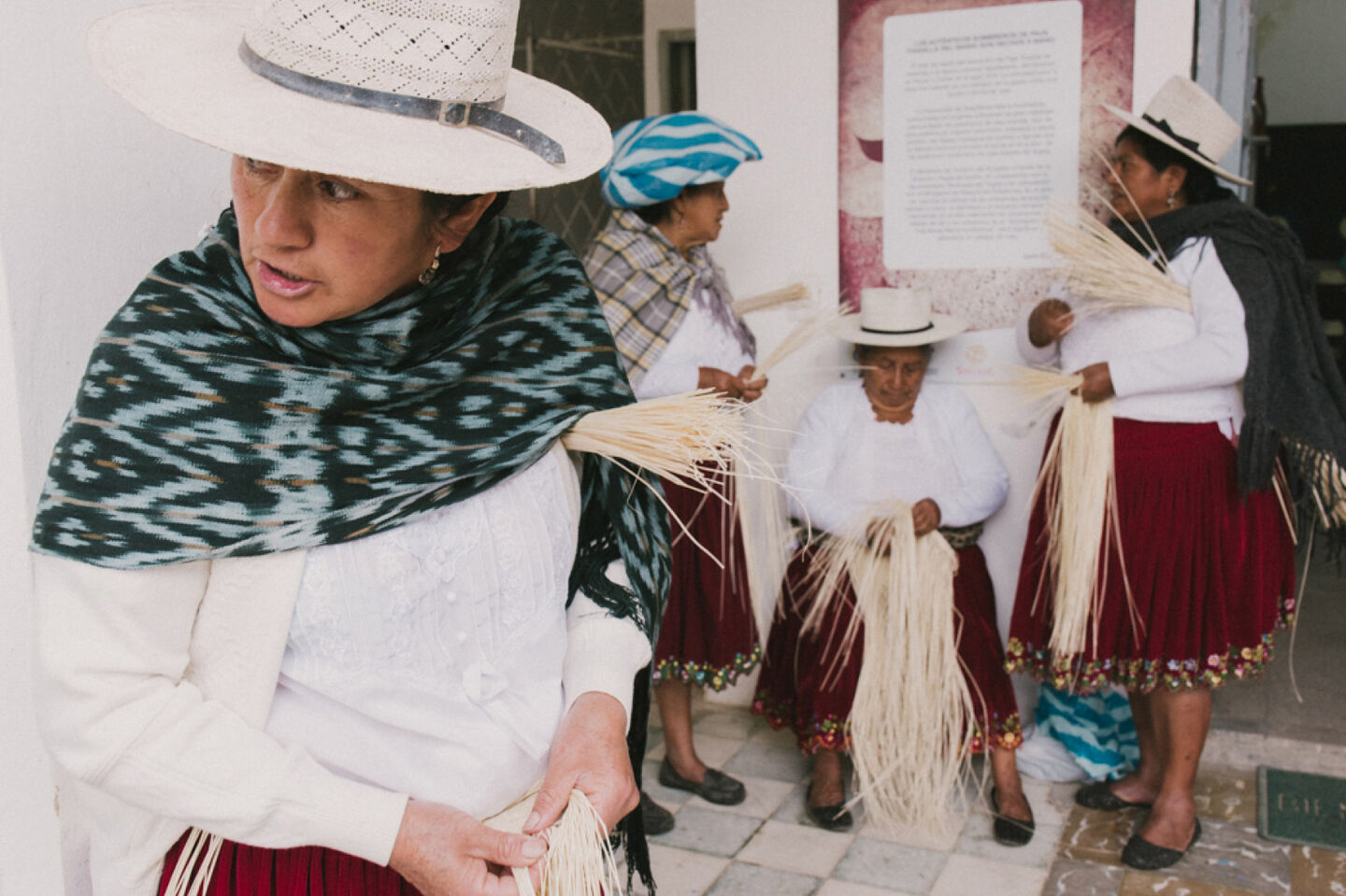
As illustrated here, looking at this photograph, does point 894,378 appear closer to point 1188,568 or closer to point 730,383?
point 730,383

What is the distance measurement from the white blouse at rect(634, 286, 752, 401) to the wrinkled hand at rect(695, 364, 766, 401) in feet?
0.09

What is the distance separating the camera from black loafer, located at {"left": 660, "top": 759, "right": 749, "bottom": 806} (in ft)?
11.8

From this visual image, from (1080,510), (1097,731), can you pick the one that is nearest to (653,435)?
(1080,510)

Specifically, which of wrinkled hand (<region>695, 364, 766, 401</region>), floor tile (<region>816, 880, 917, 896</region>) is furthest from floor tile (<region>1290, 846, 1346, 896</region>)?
wrinkled hand (<region>695, 364, 766, 401</region>)

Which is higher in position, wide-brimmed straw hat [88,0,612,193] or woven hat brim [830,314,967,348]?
wide-brimmed straw hat [88,0,612,193]

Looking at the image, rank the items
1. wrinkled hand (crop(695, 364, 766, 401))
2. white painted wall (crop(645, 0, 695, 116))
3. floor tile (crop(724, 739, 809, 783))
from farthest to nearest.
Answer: white painted wall (crop(645, 0, 695, 116)) → floor tile (crop(724, 739, 809, 783)) → wrinkled hand (crop(695, 364, 766, 401))

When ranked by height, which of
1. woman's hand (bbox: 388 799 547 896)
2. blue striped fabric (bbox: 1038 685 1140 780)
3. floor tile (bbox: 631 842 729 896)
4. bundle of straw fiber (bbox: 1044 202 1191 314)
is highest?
bundle of straw fiber (bbox: 1044 202 1191 314)

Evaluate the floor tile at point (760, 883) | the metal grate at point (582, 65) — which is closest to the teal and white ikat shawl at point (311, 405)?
the floor tile at point (760, 883)

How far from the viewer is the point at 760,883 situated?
313 cm

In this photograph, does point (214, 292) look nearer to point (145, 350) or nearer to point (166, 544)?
point (145, 350)

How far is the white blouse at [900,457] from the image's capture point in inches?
139

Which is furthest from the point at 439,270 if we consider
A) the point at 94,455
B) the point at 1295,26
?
the point at 1295,26

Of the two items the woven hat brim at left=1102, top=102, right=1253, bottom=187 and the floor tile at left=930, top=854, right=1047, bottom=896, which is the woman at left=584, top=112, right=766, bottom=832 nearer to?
the floor tile at left=930, top=854, right=1047, bottom=896

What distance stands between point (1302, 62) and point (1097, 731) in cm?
615
